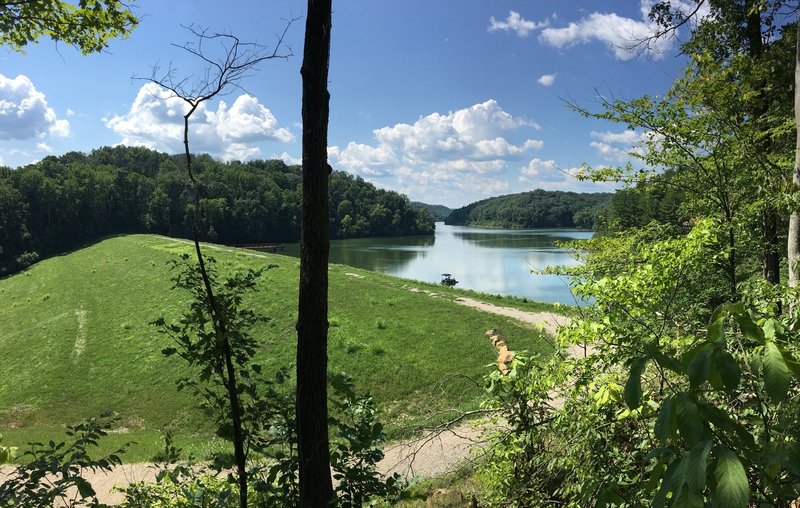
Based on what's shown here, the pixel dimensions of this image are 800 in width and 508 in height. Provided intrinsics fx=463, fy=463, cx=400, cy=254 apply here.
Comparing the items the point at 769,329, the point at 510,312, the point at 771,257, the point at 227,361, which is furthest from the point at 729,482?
the point at 510,312

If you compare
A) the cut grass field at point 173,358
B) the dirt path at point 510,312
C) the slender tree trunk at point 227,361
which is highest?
the slender tree trunk at point 227,361

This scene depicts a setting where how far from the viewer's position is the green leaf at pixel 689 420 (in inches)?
41.4

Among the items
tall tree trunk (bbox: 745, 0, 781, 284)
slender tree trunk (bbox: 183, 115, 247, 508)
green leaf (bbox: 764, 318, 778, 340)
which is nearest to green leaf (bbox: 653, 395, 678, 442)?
green leaf (bbox: 764, 318, 778, 340)

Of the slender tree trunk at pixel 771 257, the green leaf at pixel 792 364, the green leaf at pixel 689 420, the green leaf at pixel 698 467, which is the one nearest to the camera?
the green leaf at pixel 698 467

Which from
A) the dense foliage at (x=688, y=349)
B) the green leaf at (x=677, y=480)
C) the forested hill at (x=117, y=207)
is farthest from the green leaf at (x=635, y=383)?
the forested hill at (x=117, y=207)

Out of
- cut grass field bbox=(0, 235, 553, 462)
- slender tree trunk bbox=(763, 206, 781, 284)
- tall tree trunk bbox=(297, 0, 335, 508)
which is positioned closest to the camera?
tall tree trunk bbox=(297, 0, 335, 508)

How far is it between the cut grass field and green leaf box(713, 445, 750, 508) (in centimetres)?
748

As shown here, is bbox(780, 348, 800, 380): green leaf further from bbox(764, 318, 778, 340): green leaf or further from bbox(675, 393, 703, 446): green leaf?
bbox(675, 393, 703, 446): green leaf

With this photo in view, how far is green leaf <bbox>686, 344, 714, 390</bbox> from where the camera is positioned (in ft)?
3.58

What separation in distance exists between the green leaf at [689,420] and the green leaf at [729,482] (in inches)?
3.4

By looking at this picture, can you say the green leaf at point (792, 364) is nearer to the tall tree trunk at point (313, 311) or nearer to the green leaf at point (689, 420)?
the green leaf at point (689, 420)

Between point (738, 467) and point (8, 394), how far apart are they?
74.9ft

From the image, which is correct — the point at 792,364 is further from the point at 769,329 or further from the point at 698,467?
the point at 698,467

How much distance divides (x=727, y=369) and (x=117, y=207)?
97.7 metres
